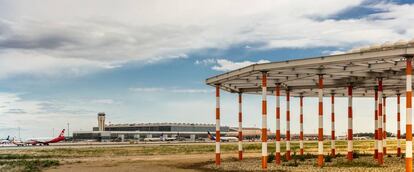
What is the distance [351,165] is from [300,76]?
913cm

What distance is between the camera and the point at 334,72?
39312 millimetres

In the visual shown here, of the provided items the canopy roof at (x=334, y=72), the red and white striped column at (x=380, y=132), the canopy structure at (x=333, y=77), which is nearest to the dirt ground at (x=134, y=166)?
the canopy structure at (x=333, y=77)

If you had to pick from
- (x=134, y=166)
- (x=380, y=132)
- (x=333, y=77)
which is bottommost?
(x=134, y=166)

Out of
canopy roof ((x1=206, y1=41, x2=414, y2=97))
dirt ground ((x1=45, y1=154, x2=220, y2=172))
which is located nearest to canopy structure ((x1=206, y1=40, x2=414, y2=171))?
canopy roof ((x1=206, y1=41, x2=414, y2=97))

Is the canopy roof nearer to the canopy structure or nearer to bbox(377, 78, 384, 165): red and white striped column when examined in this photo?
the canopy structure

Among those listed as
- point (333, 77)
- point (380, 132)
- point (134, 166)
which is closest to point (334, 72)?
point (333, 77)

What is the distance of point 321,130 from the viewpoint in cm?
3906

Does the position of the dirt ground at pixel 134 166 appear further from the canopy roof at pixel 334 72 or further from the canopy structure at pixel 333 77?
the canopy roof at pixel 334 72

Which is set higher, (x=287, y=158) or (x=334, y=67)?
(x=334, y=67)

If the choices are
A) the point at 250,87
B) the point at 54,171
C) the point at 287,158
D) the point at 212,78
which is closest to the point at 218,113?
the point at 212,78

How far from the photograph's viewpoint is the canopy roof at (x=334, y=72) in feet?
105

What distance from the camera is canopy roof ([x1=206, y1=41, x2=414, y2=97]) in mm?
32125

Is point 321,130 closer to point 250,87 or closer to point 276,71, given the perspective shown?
point 276,71

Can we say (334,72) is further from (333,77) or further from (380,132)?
(380,132)
